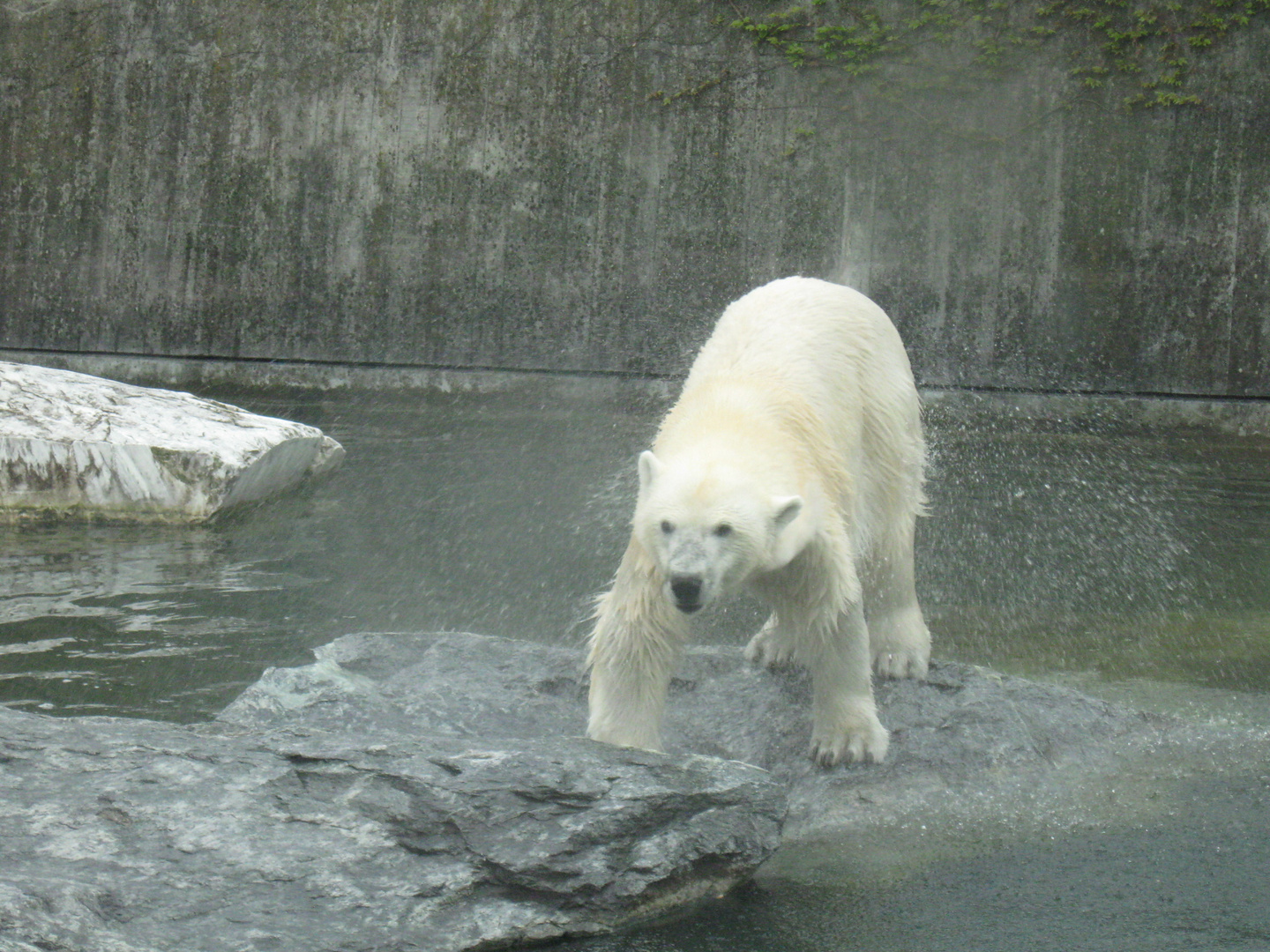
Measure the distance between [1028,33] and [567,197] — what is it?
3582mm

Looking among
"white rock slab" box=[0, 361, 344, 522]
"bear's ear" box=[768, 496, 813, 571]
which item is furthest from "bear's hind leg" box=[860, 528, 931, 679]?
"white rock slab" box=[0, 361, 344, 522]

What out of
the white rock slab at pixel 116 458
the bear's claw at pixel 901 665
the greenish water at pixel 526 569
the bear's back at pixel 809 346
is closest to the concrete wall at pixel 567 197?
the greenish water at pixel 526 569

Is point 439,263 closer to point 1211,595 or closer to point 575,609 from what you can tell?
point 575,609

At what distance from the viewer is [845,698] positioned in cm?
309

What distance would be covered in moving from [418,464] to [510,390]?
266 centimetres

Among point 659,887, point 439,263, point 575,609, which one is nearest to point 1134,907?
point 659,887

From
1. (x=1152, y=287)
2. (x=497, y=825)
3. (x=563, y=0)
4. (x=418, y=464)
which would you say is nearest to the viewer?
(x=497, y=825)

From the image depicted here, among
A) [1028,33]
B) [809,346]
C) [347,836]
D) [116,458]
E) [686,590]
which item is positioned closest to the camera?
[347,836]

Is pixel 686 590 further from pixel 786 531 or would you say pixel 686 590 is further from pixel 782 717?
pixel 782 717

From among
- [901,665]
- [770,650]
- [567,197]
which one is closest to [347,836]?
[770,650]

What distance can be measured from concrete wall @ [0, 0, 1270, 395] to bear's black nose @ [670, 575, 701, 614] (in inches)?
281

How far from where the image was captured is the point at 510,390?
9758mm

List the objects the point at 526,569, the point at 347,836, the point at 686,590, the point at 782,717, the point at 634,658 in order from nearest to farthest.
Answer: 1. the point at 347,836
2. the point at 686,590
3. the point at 634,658
4. the point at 782,717
5. the point at 526,569

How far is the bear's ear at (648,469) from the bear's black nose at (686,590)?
0.26 m
